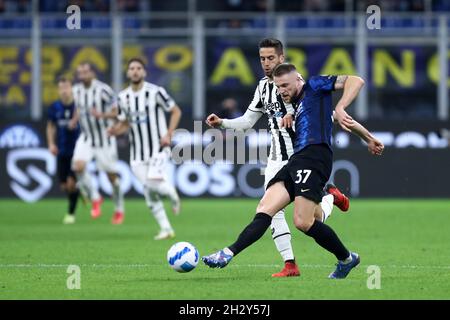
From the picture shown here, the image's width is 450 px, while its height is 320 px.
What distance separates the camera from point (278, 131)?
10.2 m

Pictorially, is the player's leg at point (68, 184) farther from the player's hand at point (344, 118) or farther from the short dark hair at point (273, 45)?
the player's hand at point (344, 118)

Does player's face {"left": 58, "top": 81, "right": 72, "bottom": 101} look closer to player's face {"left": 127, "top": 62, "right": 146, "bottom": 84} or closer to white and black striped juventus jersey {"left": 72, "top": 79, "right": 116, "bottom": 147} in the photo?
white and black striped juventus jersey {"left": 72, "top": 79, "right": 116, "bottom": 147}

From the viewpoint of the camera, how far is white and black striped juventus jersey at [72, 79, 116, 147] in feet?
57.9

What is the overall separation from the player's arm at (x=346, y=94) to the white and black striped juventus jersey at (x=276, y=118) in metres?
0.82

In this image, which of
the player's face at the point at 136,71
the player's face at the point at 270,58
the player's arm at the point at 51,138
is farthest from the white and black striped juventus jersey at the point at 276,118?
the player's arm at the point at 51,138

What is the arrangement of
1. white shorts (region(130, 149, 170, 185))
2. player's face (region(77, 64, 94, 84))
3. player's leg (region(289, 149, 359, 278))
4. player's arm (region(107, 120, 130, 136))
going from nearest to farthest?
player's leg (region(289, 149, 359, 278)), white shorts (region(130, 149, 170, 185)), player's arm (region(107, 120, 130, 136)), player's face (region(77, 64, 94, 84))

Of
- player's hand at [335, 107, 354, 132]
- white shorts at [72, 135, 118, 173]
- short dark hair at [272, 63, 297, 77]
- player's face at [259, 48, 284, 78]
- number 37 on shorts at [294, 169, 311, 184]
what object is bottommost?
white shorts at [72, 135, 118, 173]

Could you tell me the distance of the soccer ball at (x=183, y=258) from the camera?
A: 962 cm

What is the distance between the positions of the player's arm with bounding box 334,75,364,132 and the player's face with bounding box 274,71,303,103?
356mm

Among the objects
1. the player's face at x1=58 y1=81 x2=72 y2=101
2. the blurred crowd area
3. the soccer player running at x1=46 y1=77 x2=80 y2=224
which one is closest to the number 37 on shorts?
the soccer player running at x1=46 y1=77 x2=80 y2=224

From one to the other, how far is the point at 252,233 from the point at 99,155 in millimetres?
8635

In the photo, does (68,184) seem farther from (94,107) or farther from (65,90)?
(65,90)
